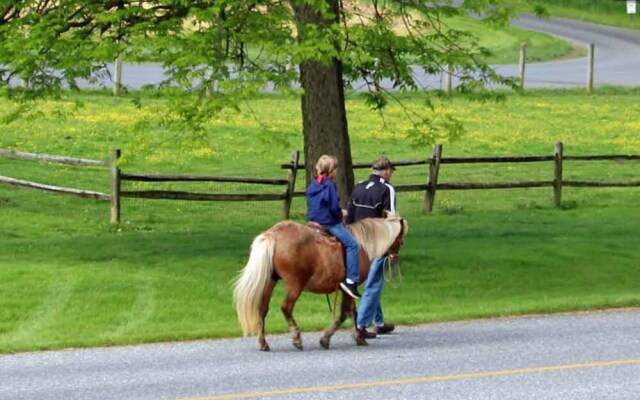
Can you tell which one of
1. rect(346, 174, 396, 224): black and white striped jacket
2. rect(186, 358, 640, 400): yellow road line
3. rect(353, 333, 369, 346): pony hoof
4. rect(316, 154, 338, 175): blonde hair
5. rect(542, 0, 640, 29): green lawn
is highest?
rect(542, 0, 640, 29): green lawn

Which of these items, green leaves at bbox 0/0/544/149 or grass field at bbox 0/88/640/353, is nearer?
grass field at bbox 0/88/640/353

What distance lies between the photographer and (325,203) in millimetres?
14258

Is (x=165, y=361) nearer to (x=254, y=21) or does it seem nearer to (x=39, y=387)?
(x=39, y=387)

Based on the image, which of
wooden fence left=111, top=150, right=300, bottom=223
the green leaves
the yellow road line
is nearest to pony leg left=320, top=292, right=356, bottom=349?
the yellow road line

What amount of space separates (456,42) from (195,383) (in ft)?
30.2

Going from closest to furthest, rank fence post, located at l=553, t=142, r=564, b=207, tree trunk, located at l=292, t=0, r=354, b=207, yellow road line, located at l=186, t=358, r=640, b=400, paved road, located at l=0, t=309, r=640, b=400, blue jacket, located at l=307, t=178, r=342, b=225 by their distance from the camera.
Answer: yellow road line, located at l=186, t=358, r=640, b=400 < paved road, located at l=0, t=309, r=640, b=400 < blue jacket, located at l=307, t=178, r=342, b=225 < tree trunk, located at l=292, t=0, r=354, b=207 < fence post, located at l=553, t=142, r=564, b=207

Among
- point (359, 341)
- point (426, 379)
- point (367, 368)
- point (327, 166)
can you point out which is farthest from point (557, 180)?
point (426, 379)

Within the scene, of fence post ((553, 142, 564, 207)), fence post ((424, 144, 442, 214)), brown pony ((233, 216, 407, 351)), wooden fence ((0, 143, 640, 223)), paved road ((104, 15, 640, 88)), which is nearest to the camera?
brown pony ((233, 216, 407, 351))

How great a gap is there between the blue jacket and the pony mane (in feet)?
1.08

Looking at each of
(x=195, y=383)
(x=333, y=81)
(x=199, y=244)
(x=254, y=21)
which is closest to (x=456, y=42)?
(x=333, y=81)

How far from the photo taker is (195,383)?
12.4m

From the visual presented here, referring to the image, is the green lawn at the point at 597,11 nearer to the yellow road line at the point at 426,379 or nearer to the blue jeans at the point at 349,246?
the blue jeans at the point at 349,246

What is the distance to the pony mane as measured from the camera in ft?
47.8

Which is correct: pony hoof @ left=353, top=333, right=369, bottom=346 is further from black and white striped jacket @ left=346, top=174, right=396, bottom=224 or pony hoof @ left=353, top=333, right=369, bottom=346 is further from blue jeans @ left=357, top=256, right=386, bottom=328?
black and white striped jacket @ left=346, top=174, right=396, bottom=224
